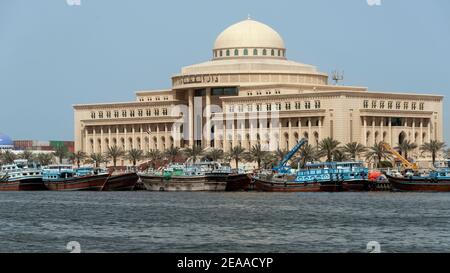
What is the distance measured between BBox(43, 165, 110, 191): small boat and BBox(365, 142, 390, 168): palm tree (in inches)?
1845

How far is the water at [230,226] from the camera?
5162 centimetres

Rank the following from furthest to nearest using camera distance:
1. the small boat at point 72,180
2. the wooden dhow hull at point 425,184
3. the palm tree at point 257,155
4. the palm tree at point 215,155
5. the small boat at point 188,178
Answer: the palm tree at point 215,155
the palm tree at point 257,155
the small boat at point 72,180
the small boat at point 188,178
the wooden dhow hull at point 425,184

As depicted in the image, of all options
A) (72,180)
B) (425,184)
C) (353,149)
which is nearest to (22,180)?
(72,180)

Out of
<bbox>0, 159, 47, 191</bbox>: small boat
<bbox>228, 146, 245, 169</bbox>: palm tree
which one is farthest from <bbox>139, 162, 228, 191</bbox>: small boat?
<bbox>228, 146, 245, 169</bbox>: palm tree

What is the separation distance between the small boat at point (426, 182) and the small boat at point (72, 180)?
45.1 meters

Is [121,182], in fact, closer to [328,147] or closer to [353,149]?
[328,147]

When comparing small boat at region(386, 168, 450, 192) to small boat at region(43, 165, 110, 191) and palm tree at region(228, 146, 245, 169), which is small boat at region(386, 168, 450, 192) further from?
palm tree at region(228, 146, 245, 169)

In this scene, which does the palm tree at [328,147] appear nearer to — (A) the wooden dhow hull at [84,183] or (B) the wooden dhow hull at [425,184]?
(B) the wooden dhow hull at [425,184]

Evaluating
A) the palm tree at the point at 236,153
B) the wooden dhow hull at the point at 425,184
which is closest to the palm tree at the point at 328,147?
the palm tree at the point at 236,153

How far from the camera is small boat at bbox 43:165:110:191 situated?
6152 inches

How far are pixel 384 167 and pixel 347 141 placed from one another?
15.3 meters

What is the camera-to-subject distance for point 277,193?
5315 inches

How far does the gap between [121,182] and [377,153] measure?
4439cm
